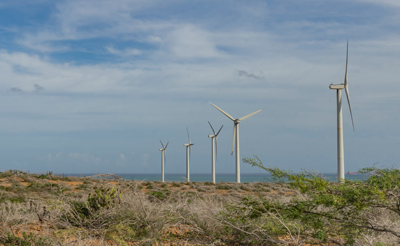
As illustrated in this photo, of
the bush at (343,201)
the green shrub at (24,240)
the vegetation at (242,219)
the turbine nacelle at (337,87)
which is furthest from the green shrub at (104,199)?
the turbine nacelle at (337,87)

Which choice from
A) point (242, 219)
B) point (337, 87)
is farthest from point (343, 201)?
point (337, 87)

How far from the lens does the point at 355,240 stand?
28.8 feet

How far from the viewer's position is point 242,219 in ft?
30.8

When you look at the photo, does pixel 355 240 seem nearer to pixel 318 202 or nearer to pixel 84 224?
pixel 318 202

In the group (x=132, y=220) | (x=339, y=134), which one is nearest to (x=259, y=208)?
(x=132, y=220)

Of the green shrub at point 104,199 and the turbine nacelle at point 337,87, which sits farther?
the turbine nacelle at point 337,87

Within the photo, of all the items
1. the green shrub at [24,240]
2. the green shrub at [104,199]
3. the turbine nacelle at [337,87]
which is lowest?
the green shrub at [24,240]

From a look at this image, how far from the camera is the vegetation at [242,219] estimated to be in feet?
26.7

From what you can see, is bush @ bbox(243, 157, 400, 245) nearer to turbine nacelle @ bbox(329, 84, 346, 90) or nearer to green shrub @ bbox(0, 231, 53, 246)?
green shrub @ bbox(0, 231, 53, 246)

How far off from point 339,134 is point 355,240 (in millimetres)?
19970

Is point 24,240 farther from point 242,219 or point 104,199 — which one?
point 242,219

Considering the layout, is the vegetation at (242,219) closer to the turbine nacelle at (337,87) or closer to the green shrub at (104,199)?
the green shrub at (104,199)

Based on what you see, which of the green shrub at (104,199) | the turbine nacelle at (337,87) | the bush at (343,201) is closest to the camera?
the bush at (343,201)

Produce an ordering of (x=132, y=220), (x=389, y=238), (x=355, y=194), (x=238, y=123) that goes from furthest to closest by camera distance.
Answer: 1. (x=238, y=123)
2. (x=132, y=220)
3. (x=389, y=238)
4. (x=355, y=194)
